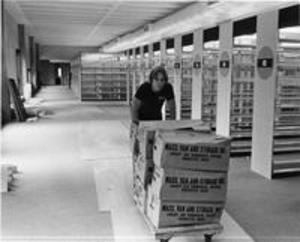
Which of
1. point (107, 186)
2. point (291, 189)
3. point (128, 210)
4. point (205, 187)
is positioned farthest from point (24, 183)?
point (291, 189)

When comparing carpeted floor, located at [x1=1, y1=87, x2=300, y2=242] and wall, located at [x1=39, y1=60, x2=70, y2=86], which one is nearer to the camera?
carpeted floor, located at [x1=1, y1=87, x2=300, y2=242]

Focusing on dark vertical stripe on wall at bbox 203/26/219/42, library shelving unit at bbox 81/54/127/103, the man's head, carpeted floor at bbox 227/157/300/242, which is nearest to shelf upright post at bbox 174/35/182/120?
dark vertical stripe on wall at bbox 203/26/219/42

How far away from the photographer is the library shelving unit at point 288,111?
18.8ft

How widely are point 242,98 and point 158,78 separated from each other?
3485mm

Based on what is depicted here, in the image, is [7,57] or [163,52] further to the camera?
[163,52]

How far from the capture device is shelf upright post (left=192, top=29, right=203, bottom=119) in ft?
25.5

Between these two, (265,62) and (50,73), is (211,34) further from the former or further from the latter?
(50,73)

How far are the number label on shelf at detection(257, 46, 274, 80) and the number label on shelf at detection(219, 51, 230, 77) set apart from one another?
104 cm

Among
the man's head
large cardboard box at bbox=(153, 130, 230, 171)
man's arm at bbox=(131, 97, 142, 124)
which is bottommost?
large cardboard box at bbox=(153, 130, 230, 171)

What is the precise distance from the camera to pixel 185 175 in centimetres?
304

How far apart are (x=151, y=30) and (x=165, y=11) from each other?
40.4 inches

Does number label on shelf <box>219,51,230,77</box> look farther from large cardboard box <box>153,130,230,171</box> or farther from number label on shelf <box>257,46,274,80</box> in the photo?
large cardboard box <box>153,130,230,171</box>

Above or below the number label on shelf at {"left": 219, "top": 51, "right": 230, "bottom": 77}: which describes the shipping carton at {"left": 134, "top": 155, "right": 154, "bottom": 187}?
below

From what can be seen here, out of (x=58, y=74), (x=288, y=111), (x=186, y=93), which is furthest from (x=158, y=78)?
(x=58, y=74)
